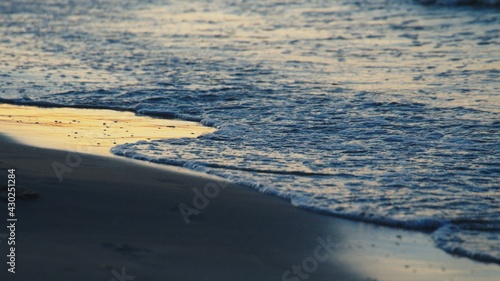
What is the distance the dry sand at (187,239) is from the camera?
17.7 feet

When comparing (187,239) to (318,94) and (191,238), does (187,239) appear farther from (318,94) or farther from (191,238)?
(318,94)

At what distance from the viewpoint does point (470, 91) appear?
11.4 m

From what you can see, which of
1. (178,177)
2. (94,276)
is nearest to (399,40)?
(178,177)

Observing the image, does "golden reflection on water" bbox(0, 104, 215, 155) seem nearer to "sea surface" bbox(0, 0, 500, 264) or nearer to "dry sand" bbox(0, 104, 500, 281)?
"sea surface" bbox(0, 0, 500, 264)

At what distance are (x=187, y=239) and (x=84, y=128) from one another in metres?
3.98

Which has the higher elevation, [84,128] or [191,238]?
[84,128]

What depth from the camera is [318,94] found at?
1135 centimetres

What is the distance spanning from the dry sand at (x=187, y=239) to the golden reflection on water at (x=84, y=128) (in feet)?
4.39

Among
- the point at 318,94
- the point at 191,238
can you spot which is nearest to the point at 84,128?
the point at 318,94

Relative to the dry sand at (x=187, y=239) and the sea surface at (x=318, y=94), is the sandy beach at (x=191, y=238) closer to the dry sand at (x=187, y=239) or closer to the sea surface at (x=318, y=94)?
the dry sand at (x=187, y=239)

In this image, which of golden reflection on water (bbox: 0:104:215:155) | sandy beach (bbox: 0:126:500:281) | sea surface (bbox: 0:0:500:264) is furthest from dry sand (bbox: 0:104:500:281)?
golden reflection on water (bbox: 0:104:215:155)

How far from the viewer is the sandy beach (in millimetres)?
5395

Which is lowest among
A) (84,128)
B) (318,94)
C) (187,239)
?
(187,239)

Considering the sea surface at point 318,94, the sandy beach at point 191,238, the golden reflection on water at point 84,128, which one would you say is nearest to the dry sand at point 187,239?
the sandy beach at point 191,238
